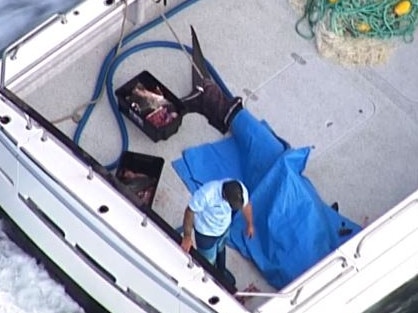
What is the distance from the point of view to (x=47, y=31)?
5793 mm

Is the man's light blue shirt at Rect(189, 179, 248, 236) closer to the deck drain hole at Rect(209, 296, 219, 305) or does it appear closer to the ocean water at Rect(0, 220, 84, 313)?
the deck drain hole at Rect(209, 296, 219, 305)

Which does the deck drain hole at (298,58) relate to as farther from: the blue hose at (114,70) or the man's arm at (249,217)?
the man's arm at (249,217)

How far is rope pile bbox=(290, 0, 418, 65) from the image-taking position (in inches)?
248

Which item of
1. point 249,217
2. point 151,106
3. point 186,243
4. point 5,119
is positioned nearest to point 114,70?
point 151,106

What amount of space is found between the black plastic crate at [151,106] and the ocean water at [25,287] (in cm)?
81

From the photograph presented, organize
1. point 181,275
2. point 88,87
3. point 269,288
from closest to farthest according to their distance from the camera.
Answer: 1. point 181,275
2. point 269,288
3. point 88,87

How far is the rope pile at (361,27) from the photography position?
6301 millimetres

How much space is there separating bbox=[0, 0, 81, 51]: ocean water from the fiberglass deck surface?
1376mm

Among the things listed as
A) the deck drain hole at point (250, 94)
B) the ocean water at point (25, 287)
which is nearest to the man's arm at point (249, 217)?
the deck drain hole at point (250, 94)

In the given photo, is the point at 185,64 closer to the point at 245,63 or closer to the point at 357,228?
the point at 245,63

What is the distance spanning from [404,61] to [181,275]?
5.30 feet

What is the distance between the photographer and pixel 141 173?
584 centimetres

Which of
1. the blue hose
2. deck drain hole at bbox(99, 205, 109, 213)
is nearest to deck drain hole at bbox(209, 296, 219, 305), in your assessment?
deck drain hole at bbox(99, 205, 109, 213)

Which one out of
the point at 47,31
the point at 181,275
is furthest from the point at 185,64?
the point at 181,275
